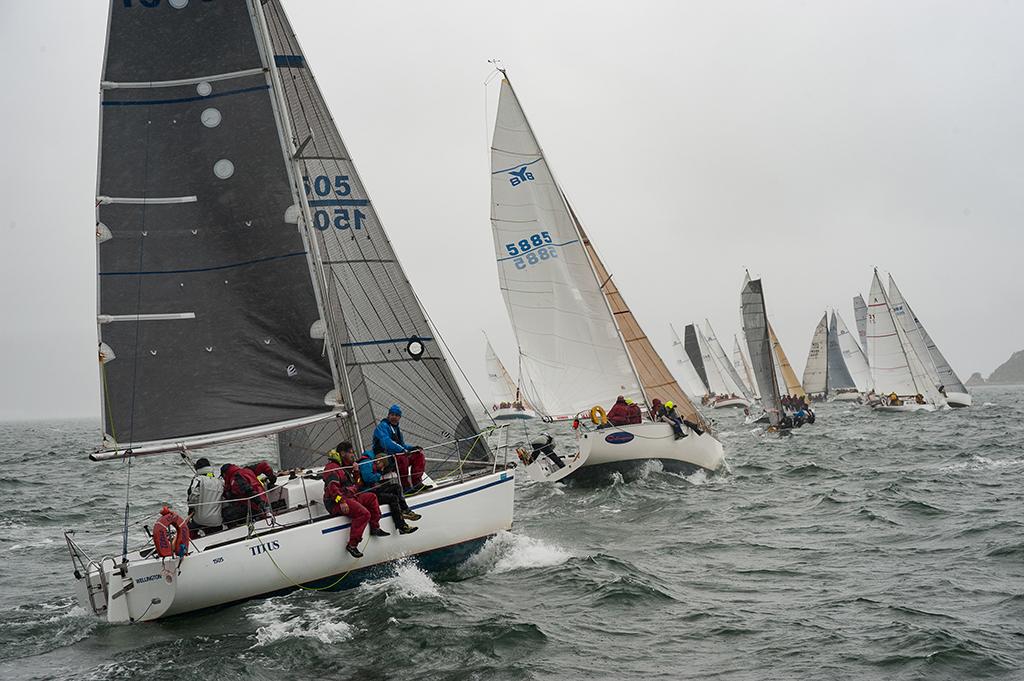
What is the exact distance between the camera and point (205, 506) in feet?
34.4

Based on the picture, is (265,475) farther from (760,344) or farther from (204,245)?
(760,344)

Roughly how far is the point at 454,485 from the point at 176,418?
3.59 meters

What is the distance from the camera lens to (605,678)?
7449mm

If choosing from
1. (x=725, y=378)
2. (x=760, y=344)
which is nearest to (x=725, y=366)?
(x=725, y=378)

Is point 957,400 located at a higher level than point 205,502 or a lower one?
lower

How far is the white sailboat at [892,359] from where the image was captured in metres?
49.5

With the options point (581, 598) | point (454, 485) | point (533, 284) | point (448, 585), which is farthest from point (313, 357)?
point (533, 284)

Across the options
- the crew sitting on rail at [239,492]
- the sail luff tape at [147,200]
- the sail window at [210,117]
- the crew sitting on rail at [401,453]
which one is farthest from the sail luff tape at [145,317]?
the crew sitting on rail at [401,453]

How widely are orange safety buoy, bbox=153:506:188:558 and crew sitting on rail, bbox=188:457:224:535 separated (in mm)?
945

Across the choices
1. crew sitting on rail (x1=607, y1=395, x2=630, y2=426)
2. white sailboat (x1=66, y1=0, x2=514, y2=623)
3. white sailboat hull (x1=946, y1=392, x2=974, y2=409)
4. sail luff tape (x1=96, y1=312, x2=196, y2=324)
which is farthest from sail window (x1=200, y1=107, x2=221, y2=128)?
white sailboat hull (x1=946, y1=392, x2=974, y2=409)

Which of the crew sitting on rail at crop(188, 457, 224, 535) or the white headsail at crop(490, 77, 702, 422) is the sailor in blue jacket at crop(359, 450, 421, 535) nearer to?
the crew sitting on rail at crop(188, 457, 224, 535)

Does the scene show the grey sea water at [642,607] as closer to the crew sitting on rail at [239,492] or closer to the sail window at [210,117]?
the crew sitting on rail at [239,492]

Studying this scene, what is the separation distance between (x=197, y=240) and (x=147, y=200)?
770 millimetres

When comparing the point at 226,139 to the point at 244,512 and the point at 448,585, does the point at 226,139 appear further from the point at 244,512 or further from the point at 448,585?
the point at 448,585
